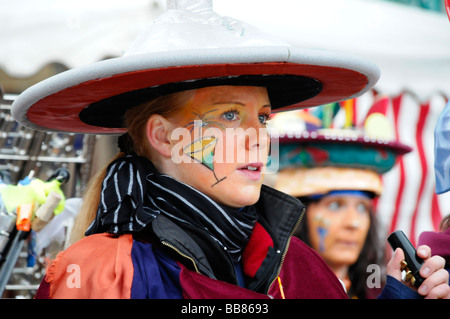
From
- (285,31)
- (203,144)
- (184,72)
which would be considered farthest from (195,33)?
(285,31)

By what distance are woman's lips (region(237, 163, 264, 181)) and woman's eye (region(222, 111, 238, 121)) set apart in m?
0.13

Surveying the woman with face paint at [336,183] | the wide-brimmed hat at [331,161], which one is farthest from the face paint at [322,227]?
the wide-brimmed hat at [331,161]

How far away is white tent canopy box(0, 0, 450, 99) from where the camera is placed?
9.66 ft

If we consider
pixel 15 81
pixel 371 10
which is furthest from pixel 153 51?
pixel 371 10

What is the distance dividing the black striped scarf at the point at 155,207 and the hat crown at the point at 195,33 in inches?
12.8

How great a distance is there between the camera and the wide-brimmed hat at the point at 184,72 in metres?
1.38

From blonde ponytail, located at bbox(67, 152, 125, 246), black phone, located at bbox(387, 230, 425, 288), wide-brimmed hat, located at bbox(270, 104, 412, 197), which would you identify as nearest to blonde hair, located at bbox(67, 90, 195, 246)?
blonde ponytail, located at bbox(67, 152, 125, 246)

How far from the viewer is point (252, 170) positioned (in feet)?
5.22

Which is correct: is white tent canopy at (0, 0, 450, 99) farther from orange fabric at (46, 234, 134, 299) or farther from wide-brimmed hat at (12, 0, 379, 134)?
orange fabric at (46, 234, 134, 299)

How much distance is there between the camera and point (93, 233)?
158 cm

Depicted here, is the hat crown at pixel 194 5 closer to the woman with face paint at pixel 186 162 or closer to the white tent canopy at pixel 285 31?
the woman with face paint at pixel 186 162

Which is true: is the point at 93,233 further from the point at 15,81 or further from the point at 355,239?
the point at 355,239

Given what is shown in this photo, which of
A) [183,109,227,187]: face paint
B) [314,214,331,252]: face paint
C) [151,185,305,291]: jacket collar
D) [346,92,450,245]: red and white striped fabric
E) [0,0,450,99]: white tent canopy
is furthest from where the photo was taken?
[346,92,450,245]: red and white striped fabric

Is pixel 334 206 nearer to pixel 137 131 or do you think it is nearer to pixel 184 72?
pixel 137 131
